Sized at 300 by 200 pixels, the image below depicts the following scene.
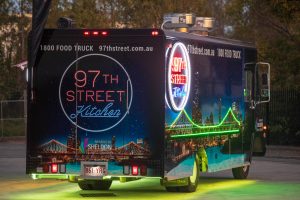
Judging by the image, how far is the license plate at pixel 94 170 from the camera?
48.3 feet

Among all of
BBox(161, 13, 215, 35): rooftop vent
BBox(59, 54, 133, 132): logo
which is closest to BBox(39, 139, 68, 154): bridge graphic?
BBox(59, 54, 133, 132): logo

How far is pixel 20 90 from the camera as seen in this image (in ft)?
158

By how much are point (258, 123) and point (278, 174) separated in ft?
5.32

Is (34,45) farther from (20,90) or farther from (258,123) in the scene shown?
(20,90)

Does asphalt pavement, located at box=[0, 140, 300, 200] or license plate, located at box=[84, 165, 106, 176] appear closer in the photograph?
license plate, located at box=[84, 165, 106, 176]

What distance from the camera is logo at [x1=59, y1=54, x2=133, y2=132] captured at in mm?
14742

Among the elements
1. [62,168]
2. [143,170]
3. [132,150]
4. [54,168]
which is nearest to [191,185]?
[143,170]

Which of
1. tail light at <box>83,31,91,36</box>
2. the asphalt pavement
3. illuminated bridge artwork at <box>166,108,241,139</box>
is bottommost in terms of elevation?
the asphalt pavement

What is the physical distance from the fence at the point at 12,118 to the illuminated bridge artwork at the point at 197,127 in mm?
23899

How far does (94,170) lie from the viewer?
14.8 metres

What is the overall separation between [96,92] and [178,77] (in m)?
1.46

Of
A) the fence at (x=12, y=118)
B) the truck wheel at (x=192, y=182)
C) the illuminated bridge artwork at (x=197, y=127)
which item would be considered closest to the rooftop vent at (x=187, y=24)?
the illuminated bridge artwork at (x=197, y=127)

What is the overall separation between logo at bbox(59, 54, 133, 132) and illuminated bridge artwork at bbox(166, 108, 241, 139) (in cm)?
94

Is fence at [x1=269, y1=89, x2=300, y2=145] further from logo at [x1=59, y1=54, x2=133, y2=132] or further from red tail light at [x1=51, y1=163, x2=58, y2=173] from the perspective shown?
red tail light at [x1=51, y1=163, x2=58, y2=173]
